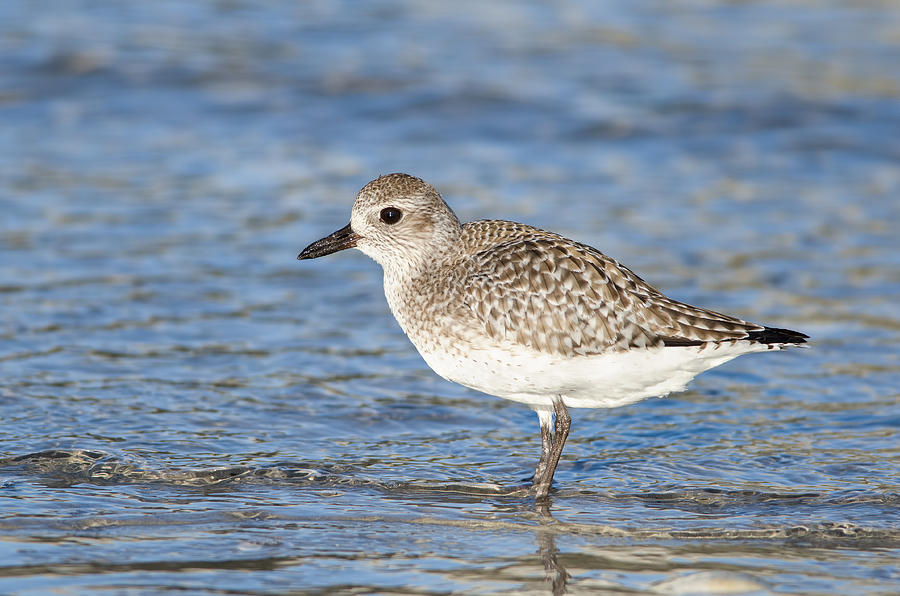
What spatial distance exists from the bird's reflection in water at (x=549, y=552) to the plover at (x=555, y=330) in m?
0.23

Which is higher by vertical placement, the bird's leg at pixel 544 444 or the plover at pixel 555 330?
the plover at pixel 555 330

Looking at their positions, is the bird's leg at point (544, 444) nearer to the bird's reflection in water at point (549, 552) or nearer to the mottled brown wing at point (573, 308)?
the bird's reflection in water at point (549, 552)

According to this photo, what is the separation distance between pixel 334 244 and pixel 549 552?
2.60 m

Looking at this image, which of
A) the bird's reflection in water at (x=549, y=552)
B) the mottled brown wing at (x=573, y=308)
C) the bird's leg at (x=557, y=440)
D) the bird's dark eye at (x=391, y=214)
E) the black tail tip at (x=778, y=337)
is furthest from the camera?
the bird's dark eye at (x=391, y=214)

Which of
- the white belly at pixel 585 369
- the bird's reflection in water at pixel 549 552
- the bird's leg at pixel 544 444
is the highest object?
the white belly at pixel 585 369

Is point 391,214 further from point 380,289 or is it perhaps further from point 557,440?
point 380,289

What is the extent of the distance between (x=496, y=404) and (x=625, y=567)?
3.09 meters

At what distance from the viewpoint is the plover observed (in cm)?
720

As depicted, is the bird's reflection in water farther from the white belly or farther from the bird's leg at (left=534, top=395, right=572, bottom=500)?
the white belly

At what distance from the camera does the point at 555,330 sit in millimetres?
7230

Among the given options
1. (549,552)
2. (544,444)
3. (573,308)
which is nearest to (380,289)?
(544,444)

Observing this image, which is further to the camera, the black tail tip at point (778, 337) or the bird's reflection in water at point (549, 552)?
the black tail tip at point (778, 337)

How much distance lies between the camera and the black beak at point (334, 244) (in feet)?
26.2

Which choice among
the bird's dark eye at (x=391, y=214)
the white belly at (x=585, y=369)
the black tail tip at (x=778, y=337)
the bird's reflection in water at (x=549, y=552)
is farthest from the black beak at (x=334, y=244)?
the black tail tip at (x=778, y=337)
